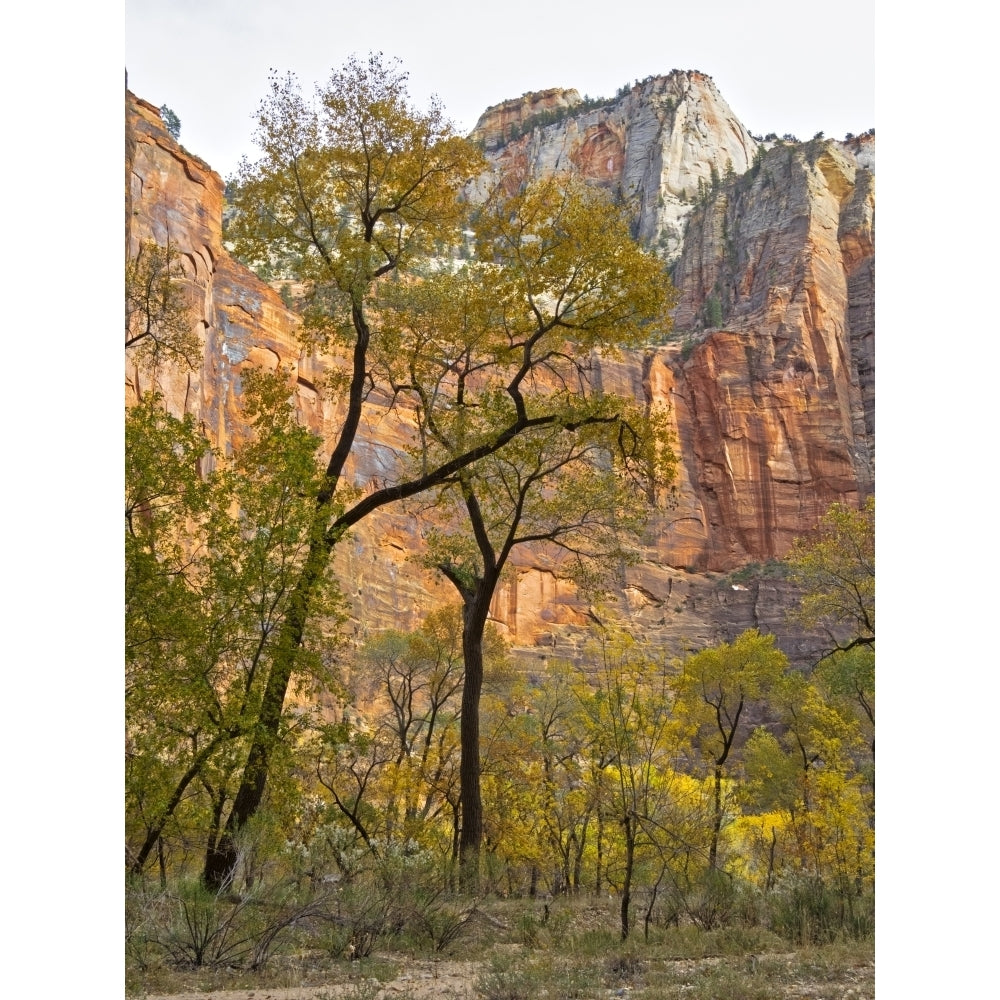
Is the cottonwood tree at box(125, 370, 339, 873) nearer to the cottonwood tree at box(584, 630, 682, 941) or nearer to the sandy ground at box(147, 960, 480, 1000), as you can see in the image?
the sandy ground at box(147, 960, 480, 1000)

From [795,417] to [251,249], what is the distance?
166 ft

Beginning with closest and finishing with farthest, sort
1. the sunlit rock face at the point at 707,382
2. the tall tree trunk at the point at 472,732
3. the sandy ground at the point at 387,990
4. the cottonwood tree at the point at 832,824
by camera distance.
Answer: the sandy ground at the point at 387,990 < the tall tree trunk at the point at 472,732 < the cottonwood tree at the point at 832,824 < the sunlit rock face at the point at 707,382

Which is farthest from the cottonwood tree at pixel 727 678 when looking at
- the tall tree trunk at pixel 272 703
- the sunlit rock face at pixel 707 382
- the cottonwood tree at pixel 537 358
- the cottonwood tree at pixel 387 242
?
the sunlit rock face at pixel 707 382

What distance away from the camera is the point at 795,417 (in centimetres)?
5659

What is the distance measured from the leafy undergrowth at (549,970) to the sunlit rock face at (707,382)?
24.7 m

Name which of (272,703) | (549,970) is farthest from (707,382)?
(549,970)

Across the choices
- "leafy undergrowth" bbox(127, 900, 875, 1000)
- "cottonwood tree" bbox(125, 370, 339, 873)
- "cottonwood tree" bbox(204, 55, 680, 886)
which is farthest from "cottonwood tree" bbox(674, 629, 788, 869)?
"cottonwood tree" bbox(125, 370, 339, 873)

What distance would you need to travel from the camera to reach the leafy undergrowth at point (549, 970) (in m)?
5.46

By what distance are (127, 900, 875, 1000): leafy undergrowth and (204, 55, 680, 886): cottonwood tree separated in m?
4.20

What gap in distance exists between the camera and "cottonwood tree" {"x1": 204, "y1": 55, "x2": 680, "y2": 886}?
9.63 meters

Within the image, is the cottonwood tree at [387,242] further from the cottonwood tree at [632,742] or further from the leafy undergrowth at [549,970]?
the leafy undergrowth at [549,970]

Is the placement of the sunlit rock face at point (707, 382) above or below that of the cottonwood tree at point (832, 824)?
above

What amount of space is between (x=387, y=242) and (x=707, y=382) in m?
49.5
